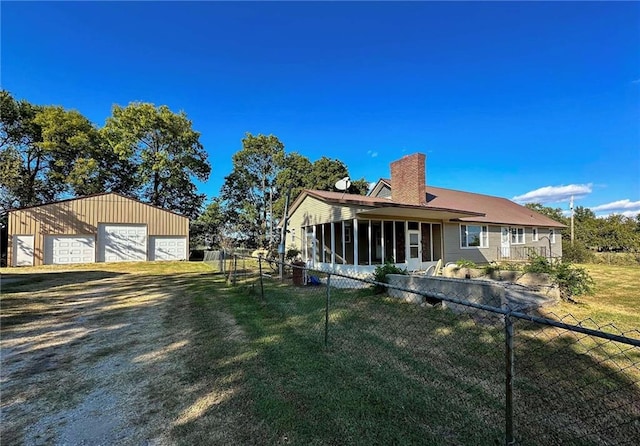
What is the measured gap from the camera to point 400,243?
14531 mm

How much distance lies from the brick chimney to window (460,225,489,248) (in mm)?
3412

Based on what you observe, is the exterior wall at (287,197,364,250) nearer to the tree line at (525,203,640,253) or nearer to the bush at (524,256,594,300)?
the bush at (524,256,594,300)

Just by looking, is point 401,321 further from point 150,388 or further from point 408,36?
point 408,36

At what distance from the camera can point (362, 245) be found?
49.2ft

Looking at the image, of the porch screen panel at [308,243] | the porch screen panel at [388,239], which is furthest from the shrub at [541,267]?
the porch screen panel at [308,243]

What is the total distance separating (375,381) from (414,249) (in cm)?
1220

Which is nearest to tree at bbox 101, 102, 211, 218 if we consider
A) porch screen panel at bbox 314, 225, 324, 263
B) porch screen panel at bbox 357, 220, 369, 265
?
porch screen panel at bbox 314, 225, 324, 263

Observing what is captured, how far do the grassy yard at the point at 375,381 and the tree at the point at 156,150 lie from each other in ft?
90.4

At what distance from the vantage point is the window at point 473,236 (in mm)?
17583

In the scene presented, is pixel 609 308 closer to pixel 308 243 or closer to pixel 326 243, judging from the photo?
pixel 326 243

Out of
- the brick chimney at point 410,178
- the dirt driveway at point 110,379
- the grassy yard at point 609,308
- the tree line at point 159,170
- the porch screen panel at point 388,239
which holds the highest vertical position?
the tree line at point 159,170

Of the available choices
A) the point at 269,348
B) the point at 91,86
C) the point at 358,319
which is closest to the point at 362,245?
the point at 358,319

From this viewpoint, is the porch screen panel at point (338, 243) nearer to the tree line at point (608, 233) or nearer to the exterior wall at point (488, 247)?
the exterior wall at point (488, 247)

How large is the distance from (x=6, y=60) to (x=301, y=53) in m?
15.8
